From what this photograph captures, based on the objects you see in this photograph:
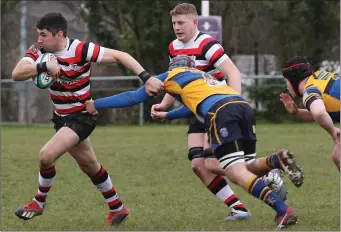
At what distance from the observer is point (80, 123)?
802cm

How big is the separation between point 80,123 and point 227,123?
167 cm

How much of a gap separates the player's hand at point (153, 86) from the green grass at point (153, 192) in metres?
1.25

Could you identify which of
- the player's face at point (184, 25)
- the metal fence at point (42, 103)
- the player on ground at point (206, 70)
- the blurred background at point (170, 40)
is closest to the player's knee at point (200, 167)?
the player on ground at point (206, 70)

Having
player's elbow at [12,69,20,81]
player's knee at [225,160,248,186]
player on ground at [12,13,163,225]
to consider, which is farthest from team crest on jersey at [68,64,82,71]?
player's knee at [225,160,248,186]

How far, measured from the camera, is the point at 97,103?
7340mm

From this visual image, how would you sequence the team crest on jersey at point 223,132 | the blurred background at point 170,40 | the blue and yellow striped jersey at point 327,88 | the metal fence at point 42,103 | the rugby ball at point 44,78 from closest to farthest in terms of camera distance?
1. the team crest on jersey at point 223,132
2. the blue and yellow striped jersey at point 327,88
3. the rugby ball at point 44,78
4. the metal fence at point 42,103
5. the blurred background at point 170,40

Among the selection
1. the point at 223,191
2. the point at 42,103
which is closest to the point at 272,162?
the point at 223,191

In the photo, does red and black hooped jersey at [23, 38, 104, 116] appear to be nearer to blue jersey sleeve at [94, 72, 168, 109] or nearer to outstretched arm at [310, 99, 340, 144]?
blue jersey sleeve at [94, 72, 168, 109]

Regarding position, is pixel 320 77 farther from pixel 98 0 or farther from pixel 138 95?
pixel 98 0

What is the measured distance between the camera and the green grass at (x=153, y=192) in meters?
7.98

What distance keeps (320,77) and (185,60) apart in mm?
1187

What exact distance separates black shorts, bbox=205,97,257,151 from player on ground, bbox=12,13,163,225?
3.17 ft

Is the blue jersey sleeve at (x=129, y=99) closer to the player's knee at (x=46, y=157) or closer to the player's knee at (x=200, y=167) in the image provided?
the player's knee at (x=46, y=157)

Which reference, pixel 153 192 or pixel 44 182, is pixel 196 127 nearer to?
pixel 44 182
